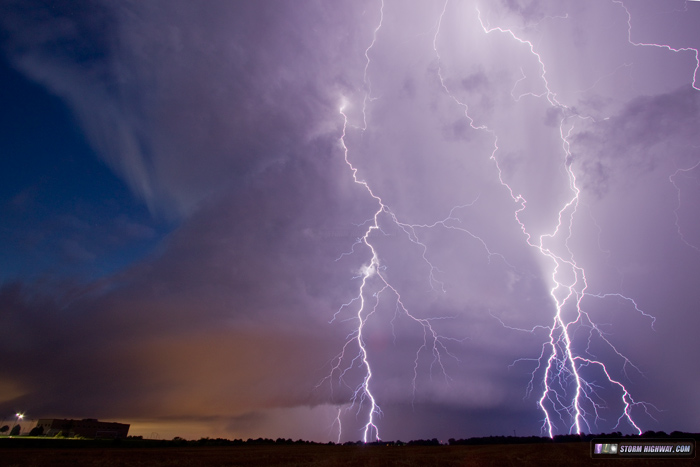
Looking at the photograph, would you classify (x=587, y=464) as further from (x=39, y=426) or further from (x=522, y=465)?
(x=39, y=426)

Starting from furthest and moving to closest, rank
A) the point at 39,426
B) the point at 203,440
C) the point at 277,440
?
1. the point at 39,426
2. the point at 277,440
3. the point at 203,440

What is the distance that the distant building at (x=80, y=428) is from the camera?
6912cm

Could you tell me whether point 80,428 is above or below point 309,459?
below

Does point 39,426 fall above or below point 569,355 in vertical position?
below

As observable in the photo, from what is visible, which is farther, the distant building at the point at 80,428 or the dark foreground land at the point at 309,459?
the distant building at the point at 80,428

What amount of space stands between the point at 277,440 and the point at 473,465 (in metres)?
57.4

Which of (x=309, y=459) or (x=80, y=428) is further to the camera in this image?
(x=80, y=428)

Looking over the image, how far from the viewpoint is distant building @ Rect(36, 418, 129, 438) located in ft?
227

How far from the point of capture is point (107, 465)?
1608 cm

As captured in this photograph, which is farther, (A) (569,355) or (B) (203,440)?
(B) (203,440)

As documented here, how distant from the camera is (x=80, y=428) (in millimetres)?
70625

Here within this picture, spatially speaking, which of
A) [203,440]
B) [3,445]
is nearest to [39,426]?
[203,440]

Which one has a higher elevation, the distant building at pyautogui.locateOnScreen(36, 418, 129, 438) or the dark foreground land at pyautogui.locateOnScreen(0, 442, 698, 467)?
the dark foreground land at pyautogui.locateOnScreen(0, 442, 698, 467)

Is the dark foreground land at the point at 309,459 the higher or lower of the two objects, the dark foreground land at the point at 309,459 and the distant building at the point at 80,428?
the higher
